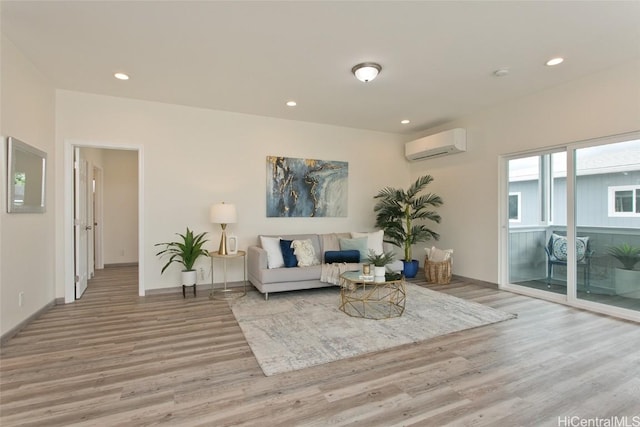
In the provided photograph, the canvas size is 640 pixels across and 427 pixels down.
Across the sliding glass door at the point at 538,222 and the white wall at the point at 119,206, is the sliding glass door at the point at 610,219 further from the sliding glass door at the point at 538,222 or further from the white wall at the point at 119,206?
the white wall at the point at 119,206

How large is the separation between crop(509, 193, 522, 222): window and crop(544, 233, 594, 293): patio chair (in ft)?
1.80

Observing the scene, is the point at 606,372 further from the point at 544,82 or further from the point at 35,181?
the point at 35,181

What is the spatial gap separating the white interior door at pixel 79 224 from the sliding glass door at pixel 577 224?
6.10 meters

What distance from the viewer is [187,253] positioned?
4.17m

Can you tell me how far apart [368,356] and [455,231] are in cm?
358

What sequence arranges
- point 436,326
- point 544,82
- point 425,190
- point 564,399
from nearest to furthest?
point 564,399
point 436,326
point 544,82
point 425,190

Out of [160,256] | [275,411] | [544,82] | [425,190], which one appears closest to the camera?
[275,411]

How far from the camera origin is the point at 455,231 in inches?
209

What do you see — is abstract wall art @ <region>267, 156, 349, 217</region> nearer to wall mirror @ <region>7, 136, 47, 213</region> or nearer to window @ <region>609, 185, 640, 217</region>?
wall mirror @ <region>7, 136, 47, 213</region>

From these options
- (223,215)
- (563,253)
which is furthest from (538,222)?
(223,215)

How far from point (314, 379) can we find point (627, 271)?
3.77 metres

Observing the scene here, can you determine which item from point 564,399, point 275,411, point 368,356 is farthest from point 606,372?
point 275,411

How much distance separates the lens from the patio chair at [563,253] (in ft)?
12.2

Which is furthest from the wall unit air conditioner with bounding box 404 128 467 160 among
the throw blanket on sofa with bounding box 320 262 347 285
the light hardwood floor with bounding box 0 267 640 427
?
the light hardwood floor with bounding box 0 267 640 427
